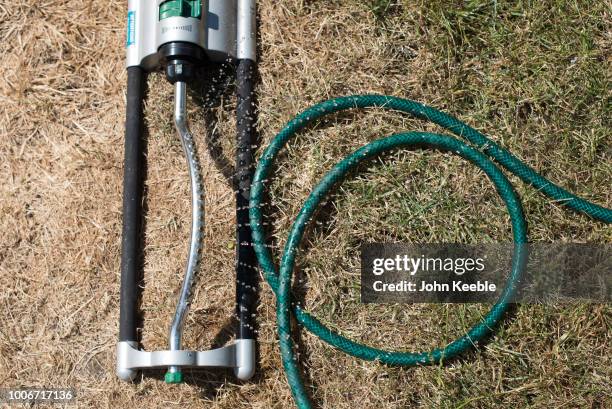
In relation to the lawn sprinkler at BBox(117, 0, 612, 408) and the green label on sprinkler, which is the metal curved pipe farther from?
the green label on sprinkler

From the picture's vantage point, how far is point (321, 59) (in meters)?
2.84

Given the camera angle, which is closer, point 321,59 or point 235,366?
point 235,366

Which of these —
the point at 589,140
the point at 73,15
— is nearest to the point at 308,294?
the point at 589,140

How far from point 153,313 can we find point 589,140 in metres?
1.69

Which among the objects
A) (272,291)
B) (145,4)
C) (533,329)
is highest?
(145,4)

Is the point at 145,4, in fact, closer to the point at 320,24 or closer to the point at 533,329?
the point at 320,24

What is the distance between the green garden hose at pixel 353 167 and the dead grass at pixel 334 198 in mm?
58

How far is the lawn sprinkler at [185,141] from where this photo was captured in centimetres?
258

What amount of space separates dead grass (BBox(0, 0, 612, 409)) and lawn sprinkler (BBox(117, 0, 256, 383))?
0.07m

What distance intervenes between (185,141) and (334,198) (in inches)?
22.3

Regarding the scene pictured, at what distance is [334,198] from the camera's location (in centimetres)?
275

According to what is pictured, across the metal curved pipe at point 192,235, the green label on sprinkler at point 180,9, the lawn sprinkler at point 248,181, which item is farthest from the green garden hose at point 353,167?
the green label on sprinkler at point 180,9

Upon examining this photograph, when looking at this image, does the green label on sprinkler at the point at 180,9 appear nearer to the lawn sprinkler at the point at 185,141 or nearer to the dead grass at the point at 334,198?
the lawn sprinkler at the point at 185,141

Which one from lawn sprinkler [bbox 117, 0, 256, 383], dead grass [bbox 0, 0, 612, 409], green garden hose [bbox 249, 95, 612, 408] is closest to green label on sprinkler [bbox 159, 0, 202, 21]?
lawn sprinkler [bbox 117, 0, 256, 383]
